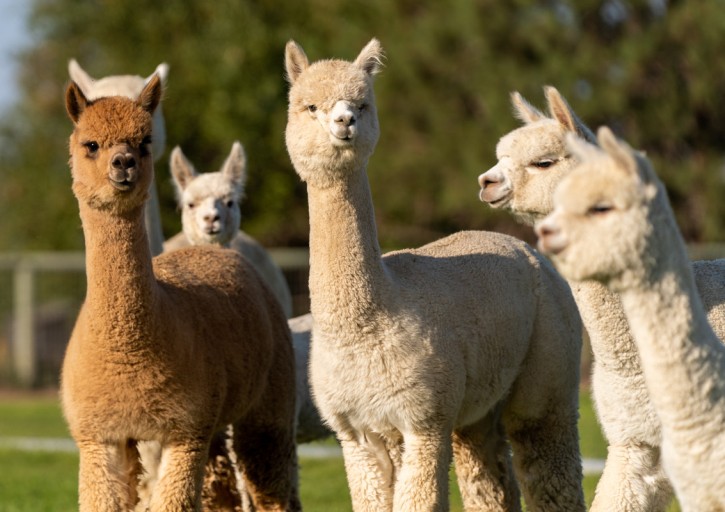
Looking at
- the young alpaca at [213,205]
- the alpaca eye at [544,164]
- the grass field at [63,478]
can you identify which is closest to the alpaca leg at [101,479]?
the alpaca eye at [544,164]

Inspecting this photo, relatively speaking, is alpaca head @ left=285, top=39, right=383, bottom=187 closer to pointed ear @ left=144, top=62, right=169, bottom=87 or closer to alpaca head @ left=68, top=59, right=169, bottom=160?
pointed ear @ left=144, top=62, right=169, bottom=87

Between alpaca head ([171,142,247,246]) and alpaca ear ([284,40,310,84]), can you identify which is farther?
alpaca head ([171,142,247,246])

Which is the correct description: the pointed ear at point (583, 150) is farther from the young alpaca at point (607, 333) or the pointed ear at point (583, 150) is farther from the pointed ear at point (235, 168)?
the pointed ear at point (235, 168)

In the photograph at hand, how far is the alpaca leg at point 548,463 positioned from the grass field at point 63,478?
1.70 meters

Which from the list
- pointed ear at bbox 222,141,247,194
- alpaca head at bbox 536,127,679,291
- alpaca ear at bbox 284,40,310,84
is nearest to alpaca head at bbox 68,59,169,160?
pointed ear at bbox 222,141,247,194

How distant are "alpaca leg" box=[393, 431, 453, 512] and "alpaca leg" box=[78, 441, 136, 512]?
1274 millimetres

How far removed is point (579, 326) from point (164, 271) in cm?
225

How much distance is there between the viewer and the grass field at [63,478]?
32.4 feet

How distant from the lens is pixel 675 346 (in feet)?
15.6

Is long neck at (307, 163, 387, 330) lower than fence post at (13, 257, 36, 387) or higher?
lower

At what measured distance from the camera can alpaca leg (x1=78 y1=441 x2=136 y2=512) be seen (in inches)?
243

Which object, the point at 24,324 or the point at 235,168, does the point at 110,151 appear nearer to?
the point at 235,168

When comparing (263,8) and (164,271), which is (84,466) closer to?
(164,271)

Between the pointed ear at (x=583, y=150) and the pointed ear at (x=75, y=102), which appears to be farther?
the pointed ear at (x=75, y=102)
